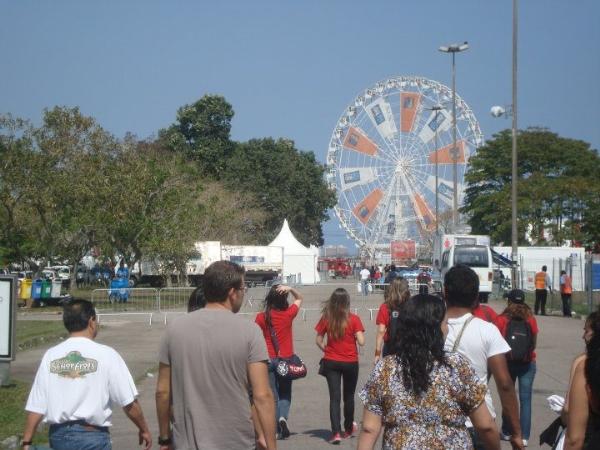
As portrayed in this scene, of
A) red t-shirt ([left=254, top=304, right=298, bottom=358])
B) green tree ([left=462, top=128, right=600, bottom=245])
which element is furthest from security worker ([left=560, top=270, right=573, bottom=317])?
green tree ([left=462, top=128, right=600, bottom=245])

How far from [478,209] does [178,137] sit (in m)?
28.0

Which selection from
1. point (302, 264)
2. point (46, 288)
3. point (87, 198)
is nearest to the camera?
point (46, 288)

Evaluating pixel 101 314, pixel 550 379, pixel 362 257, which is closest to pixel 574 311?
pixel 101 314

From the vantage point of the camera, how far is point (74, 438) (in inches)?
223

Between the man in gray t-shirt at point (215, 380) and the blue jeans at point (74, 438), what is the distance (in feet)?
2.24

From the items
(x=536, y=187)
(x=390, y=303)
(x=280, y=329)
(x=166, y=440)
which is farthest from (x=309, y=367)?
(x=536, y=187)

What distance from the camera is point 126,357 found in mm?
19391

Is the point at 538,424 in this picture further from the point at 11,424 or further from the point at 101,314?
the point at 101,314

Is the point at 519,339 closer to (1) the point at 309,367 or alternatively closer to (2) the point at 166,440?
(2) the point at 166,440

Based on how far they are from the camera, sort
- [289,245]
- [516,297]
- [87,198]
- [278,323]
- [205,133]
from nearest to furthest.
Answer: [516,297] < [278,323] < [87,198] < [289,245] < [205,133]

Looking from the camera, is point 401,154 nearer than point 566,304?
No

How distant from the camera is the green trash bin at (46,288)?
36.8 m

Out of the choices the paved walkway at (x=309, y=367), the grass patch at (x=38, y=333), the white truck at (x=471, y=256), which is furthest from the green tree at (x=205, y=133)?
the grass patch at (x=38, y=333)

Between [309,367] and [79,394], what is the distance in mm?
12095
